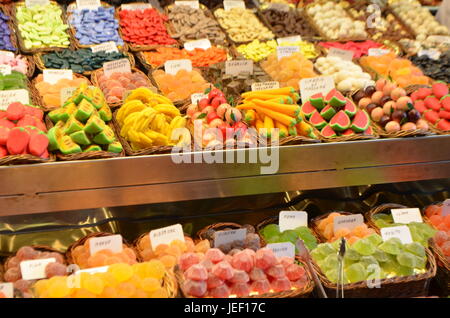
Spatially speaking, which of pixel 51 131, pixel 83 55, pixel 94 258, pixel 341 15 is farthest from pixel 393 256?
pixel 341 15

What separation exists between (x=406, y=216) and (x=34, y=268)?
174 cm

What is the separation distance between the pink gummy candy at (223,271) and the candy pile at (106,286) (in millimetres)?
189

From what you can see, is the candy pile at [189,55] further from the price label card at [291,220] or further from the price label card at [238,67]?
the price label card at [291,220]

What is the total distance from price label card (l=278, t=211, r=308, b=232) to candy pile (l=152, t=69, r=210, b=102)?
2.96ft

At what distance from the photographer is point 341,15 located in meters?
4.69

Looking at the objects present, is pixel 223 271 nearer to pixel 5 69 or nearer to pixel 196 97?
pixel 196 97

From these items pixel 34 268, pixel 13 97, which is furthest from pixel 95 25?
pixel 34 268

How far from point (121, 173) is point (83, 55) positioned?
1394mm

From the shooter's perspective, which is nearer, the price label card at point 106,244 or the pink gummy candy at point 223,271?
the pink gummy candy at point 223,271

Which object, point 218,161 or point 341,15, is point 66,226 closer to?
point 218,161

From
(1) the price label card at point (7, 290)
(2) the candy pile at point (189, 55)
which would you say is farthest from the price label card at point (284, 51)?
(1) the price label card at point (7, 290)

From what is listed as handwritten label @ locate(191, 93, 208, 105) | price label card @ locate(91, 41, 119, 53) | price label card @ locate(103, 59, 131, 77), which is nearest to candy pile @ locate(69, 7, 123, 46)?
price label card @ locate(91, 41, 119, 53)

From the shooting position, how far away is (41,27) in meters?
3.93

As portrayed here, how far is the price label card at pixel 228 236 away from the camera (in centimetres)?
236
